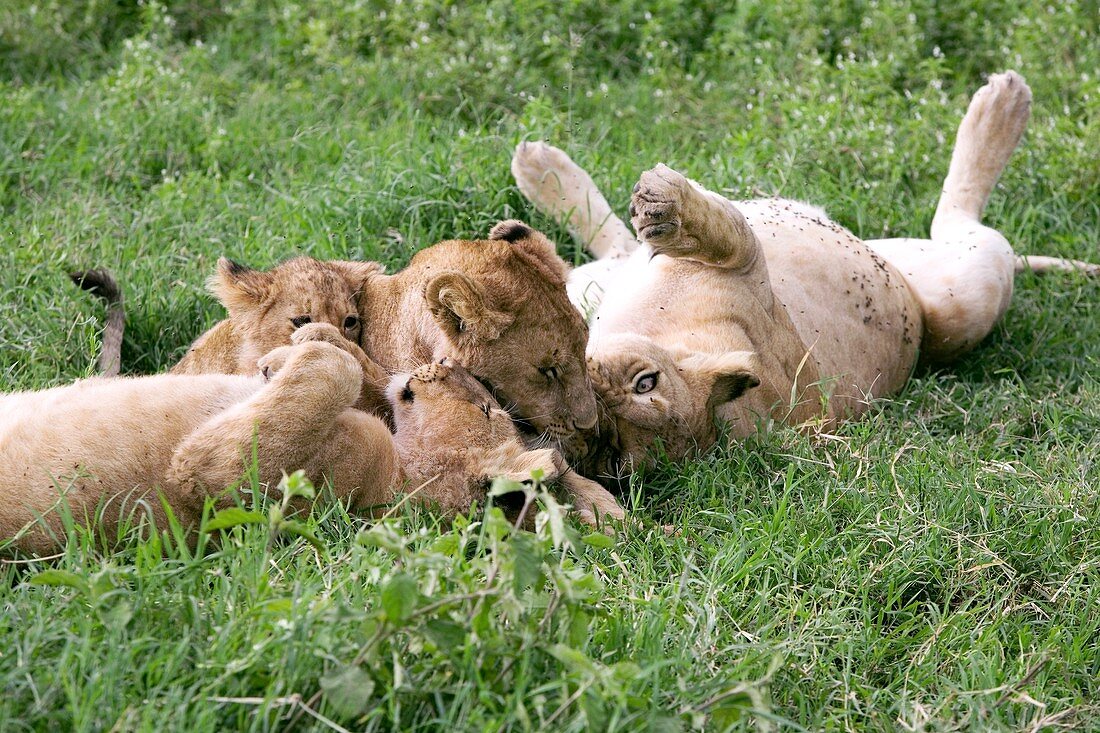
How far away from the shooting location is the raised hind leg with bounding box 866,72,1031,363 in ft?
20.9

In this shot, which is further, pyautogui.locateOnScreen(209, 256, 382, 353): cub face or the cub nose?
pyautogui.locateOnScreen(209, 256, 382, 353): cub face

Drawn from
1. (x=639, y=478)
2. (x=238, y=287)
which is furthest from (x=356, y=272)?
(x=639, y=478)

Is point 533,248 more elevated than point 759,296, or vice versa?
point 533,248

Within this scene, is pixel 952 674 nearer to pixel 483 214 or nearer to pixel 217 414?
pixel 217 414

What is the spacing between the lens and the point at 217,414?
414cm

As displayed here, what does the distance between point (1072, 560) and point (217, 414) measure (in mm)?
2900

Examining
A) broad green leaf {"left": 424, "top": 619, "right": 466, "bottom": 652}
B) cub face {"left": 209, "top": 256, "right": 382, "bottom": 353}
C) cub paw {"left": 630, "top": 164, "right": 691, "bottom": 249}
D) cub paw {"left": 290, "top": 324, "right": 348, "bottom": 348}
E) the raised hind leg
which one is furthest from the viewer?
the raised hind leg

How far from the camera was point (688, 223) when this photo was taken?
17.3ft

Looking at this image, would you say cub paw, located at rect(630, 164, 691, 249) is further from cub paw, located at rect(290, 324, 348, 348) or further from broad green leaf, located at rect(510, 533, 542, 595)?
broad green leaf, located at rect(510, 533, 542, 595)

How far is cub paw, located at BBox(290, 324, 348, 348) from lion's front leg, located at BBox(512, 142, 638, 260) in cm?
215

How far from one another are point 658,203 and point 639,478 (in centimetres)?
117

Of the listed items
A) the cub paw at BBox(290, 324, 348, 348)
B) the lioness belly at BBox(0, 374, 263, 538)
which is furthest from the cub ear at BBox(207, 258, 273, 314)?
the lioness belly at BBox(0, 374, 263, 538)

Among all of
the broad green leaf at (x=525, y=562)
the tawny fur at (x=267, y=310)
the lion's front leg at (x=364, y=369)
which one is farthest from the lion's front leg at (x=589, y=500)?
the broad green leaf at (x=525, y=562)

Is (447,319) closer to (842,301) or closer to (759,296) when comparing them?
(759,296)
